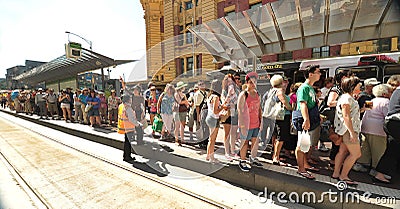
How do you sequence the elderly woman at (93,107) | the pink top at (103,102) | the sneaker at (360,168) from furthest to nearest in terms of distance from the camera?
the pink top at (103,102), the elderly woman at (93,107), the sneaker at (360,168)

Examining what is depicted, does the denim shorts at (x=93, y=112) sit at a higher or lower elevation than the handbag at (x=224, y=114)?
lower

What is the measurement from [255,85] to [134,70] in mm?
2886

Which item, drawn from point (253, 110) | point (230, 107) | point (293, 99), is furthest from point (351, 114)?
point (230, 107)

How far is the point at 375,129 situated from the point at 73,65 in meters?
15.0

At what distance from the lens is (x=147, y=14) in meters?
24.7

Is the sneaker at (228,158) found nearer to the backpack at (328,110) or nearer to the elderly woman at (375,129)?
the backpack at (328,110)

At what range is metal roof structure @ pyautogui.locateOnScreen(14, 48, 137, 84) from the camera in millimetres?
10156

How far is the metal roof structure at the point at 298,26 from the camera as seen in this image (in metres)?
5.16

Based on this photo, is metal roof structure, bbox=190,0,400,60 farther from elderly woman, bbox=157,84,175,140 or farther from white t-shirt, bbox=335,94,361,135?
white t-shirt, bbox=335,94,361,135

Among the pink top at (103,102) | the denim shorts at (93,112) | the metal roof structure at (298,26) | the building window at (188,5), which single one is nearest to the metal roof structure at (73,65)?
the pink top at (103,102)

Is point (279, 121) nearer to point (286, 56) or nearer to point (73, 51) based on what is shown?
point (73, 51)

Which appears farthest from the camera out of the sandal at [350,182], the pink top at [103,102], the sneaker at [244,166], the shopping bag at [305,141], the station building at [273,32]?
the pink top at [103,102]

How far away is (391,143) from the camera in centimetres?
295

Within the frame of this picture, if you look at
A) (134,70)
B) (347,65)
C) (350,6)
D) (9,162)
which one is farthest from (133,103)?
(347,65)
